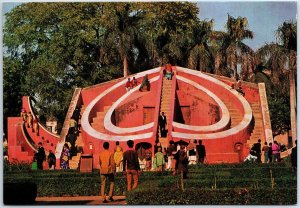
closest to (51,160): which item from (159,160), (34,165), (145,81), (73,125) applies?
(34,165)

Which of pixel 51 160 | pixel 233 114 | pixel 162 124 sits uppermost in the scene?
pixel 233 114

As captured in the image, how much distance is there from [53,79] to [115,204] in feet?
21.0

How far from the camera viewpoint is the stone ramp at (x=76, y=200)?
52.1 feet

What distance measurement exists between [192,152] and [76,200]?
360 cm

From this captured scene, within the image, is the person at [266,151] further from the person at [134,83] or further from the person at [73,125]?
the person at [73,125]

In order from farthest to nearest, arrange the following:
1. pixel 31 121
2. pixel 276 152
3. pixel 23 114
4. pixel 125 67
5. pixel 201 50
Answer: pixel 201 50 → pixel 125 67 → pixel 31 121 → pixel 23 114 → pixel 276 152

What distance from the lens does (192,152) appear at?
742 inches

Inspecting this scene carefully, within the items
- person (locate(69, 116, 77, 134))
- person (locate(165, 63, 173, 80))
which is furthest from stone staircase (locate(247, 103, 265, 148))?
person (locate(69, 116, 77, 134))

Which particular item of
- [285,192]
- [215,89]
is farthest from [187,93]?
[285,192]

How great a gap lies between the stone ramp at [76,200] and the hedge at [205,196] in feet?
1.75

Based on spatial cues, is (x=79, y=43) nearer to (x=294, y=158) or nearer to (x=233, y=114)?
(x=233, y=114)

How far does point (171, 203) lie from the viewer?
15.7 metres

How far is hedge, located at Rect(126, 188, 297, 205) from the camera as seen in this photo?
15.3m

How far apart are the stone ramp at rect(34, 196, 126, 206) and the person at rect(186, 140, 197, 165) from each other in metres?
2.90
